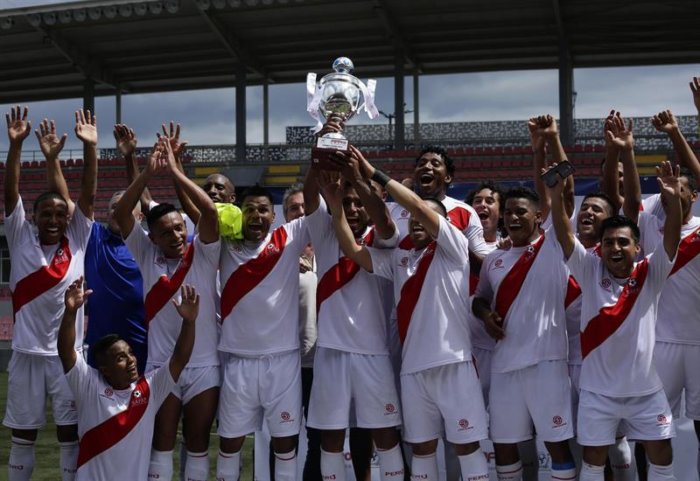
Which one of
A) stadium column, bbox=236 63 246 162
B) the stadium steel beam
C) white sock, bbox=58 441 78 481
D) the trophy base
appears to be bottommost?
white sock, bbox=58 441 78 481

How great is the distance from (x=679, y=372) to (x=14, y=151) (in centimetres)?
405

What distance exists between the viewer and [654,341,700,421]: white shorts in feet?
16.3

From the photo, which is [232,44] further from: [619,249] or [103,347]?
[619,249]

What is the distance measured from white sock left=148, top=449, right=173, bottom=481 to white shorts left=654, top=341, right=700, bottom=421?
2.80 m

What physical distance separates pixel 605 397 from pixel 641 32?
16802 millimetres

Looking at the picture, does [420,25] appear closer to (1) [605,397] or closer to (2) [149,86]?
(2) [149,86]

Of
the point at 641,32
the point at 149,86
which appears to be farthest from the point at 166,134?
the point at 149,86

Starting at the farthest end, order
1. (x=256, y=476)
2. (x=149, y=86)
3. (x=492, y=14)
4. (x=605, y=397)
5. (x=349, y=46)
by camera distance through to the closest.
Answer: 1. (x=149, y=86)
2. (x=349, y=46)
3. (x=492, y=14)
4. (x=256, y=476)
5. (x=605, y=397)

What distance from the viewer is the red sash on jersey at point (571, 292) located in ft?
16.5

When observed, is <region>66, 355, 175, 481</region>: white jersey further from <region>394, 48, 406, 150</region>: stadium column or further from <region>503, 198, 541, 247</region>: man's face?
<region>394, 48, 406, 150</region>: stadium column

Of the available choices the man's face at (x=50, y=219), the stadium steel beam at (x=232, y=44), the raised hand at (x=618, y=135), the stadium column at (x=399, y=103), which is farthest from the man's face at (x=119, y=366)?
the stadium column at (x=399, y=103)

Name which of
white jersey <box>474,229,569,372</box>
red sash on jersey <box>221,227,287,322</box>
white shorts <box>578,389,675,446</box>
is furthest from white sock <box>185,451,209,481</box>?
white shorts <box>578,389,675,446</box>

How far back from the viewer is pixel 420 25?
1961 cm

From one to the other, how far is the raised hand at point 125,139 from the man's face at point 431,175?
173cm
